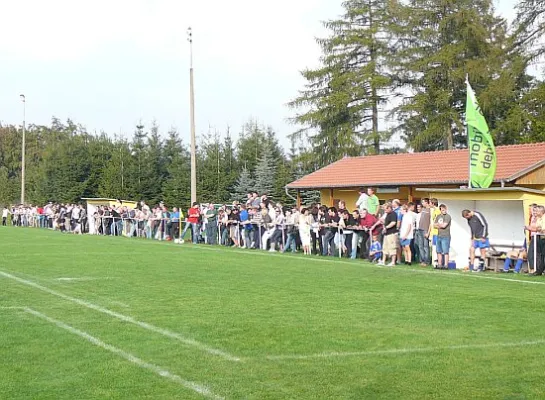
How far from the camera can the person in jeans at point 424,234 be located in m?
21.2

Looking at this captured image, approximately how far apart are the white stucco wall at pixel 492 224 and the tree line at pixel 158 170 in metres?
31.4

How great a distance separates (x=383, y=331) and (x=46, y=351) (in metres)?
3.94

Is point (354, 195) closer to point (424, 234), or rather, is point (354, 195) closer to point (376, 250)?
point (376, 250)

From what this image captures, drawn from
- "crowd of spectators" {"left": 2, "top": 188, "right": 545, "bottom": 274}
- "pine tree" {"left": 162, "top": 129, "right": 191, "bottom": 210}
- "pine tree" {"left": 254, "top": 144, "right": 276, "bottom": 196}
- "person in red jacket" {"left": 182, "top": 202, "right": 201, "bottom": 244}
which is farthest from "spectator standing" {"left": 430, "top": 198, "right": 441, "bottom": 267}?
"pine tree" {"left": 162, "top": 129, "right": 191, "bottom": 210}

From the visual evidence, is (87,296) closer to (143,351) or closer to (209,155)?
(143,351)

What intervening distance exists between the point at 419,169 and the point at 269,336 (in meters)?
28.5

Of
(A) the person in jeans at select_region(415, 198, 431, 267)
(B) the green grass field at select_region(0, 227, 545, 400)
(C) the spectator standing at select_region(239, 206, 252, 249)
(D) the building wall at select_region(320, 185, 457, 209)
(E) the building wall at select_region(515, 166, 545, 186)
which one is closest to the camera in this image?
(B) the green grass field at select_region(0, 227, 545, 400)

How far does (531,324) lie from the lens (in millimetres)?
10617

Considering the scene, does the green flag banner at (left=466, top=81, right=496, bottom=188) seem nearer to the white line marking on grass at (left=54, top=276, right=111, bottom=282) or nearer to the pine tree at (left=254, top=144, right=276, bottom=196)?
the white line marking on grass at (left=54, top=276, right=111, bottom=282)

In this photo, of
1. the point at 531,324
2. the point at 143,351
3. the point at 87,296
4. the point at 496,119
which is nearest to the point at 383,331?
the point at 531,324

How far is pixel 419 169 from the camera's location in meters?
37.2

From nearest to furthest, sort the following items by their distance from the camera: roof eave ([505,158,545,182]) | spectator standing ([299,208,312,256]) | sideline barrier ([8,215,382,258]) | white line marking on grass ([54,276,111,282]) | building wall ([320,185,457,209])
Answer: white line marking on grass ([54,276,111,282]), spectator standing ([299,208,312,256]), sideline barrier ([8,215,382,258]), roof eave ([505,158,545,182]), building wall ([320,185,457,209])

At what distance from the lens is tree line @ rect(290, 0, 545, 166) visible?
4753 cm

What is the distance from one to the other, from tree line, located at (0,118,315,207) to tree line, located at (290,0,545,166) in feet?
14.3
